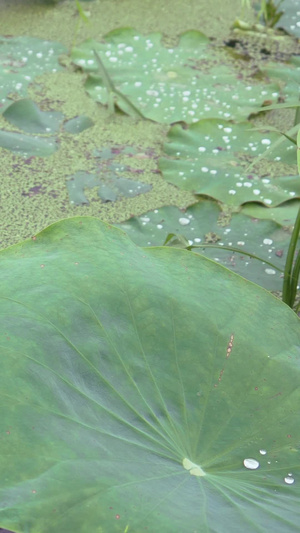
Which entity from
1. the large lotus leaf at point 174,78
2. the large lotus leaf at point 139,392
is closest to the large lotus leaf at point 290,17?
the large lotus leaf at point 174,78

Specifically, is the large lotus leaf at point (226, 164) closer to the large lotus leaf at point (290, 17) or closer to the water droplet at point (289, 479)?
the large lotus leaf at point (290, 17)

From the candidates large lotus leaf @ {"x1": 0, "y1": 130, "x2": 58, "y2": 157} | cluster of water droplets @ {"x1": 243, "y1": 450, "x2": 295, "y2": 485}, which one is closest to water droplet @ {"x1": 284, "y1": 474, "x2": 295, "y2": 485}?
cluster of water droplets @ {"x1": 243, "y1": 450, "x2": 295, "y2": 485}

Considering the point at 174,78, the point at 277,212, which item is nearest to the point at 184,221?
the point at 277,212

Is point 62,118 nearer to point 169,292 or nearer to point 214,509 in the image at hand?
point 169,292

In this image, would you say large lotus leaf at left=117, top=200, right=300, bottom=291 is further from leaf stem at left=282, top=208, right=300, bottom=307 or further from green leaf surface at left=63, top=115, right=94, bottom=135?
green leaf surface at left=63, top=115, right=94, bottom=135

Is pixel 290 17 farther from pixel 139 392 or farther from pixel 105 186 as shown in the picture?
pixel 139 392

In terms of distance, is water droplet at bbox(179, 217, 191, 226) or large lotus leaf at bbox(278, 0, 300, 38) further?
large lotus leaf at bbox(278, 0, 300, 38)
